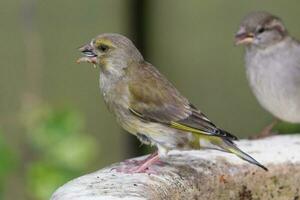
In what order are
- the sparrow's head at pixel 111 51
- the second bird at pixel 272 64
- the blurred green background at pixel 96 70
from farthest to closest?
1. the blurred green background at pixel 96 70
2. the second bird at pixel 272 64
3. the sparrow's head at pixel 111 51

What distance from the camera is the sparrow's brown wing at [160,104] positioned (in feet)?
15.8

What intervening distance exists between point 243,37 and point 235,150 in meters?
2.29

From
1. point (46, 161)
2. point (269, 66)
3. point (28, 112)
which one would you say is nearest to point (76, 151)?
point (46, 161)

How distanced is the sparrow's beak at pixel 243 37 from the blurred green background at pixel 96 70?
742mm

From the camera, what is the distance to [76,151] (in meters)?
6.29

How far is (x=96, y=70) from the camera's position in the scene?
7.56 m

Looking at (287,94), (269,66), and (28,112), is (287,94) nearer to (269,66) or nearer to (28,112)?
(269,66)

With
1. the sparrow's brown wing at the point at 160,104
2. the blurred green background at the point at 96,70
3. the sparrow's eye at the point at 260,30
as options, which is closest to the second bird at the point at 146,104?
the sparrow's brown wing at the point at 160,104

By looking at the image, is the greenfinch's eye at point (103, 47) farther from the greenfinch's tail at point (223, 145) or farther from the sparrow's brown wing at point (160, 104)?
the greenfinch's tail at point (223, 145)

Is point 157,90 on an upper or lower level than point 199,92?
upper

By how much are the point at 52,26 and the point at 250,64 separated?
1441 mm

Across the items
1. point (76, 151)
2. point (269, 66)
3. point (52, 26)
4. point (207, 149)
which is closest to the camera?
point (207, 149)

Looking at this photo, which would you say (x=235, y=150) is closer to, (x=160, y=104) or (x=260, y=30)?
(x=160, y=104)

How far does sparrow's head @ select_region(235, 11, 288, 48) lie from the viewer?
22.2 ft
